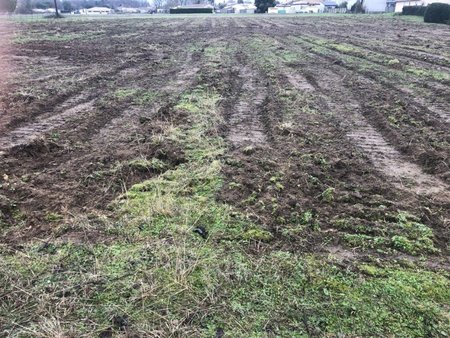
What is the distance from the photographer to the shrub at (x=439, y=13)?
25600 mm

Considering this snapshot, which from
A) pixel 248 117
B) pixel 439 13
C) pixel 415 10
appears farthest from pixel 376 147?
pixel 415 10

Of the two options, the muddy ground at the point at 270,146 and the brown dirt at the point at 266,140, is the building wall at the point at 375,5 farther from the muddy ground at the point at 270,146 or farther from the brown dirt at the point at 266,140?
the brown dirt at the point at 266,140

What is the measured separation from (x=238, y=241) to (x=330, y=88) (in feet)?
18.6

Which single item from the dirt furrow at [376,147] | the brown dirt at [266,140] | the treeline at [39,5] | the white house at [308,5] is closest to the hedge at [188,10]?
the treeline at [39,5]

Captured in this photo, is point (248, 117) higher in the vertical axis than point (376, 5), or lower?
lower

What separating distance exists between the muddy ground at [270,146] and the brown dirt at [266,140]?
0.02 meters

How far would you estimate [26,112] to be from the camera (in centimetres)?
611

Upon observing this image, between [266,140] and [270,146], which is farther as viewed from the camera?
[266,140]

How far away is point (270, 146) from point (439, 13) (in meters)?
27.9

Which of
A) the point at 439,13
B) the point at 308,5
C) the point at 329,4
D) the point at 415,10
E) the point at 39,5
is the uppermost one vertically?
the point at 329,4

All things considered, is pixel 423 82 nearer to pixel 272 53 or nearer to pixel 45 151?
pixel 272 53

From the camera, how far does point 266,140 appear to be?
5078 mm

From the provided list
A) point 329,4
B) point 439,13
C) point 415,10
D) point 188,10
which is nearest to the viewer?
point 439,13

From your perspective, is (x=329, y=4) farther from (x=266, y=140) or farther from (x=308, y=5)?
(x=266, y=140)
